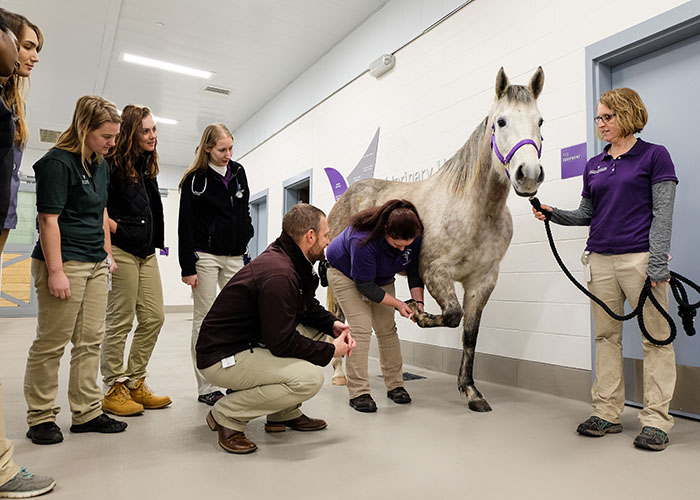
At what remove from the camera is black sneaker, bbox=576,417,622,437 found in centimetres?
222

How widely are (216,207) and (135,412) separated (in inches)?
46.7

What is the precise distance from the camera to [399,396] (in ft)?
9.53

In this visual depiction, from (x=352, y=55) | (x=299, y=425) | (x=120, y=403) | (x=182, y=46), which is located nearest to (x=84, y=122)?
(x=120, y=403)

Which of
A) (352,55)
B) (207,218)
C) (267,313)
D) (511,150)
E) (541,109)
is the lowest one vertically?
(267,313)

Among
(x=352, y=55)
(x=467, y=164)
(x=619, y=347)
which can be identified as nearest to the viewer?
(x=619, y=347)

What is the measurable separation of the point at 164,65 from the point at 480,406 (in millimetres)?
6111

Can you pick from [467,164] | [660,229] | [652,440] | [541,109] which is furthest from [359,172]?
[652,440]

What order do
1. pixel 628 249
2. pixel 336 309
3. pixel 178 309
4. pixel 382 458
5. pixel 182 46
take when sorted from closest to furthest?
1. pixel 382 458
2. pixel 628 249
3. pixel 336 309
4. pixel 182 46
5. pixel 178 309

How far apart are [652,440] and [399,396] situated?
4.28ft

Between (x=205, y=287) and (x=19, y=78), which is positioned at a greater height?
(x=19, y=78)

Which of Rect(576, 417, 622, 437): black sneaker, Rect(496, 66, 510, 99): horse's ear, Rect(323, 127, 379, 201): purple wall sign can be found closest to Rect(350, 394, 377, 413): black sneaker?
Rect(576, 417, 622, 437): black sneaker

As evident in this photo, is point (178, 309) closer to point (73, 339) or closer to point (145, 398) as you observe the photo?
point (145, 398)

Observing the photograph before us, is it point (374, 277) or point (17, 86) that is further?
point (374, 277)

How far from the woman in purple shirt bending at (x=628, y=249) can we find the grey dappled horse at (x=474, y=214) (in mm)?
358
